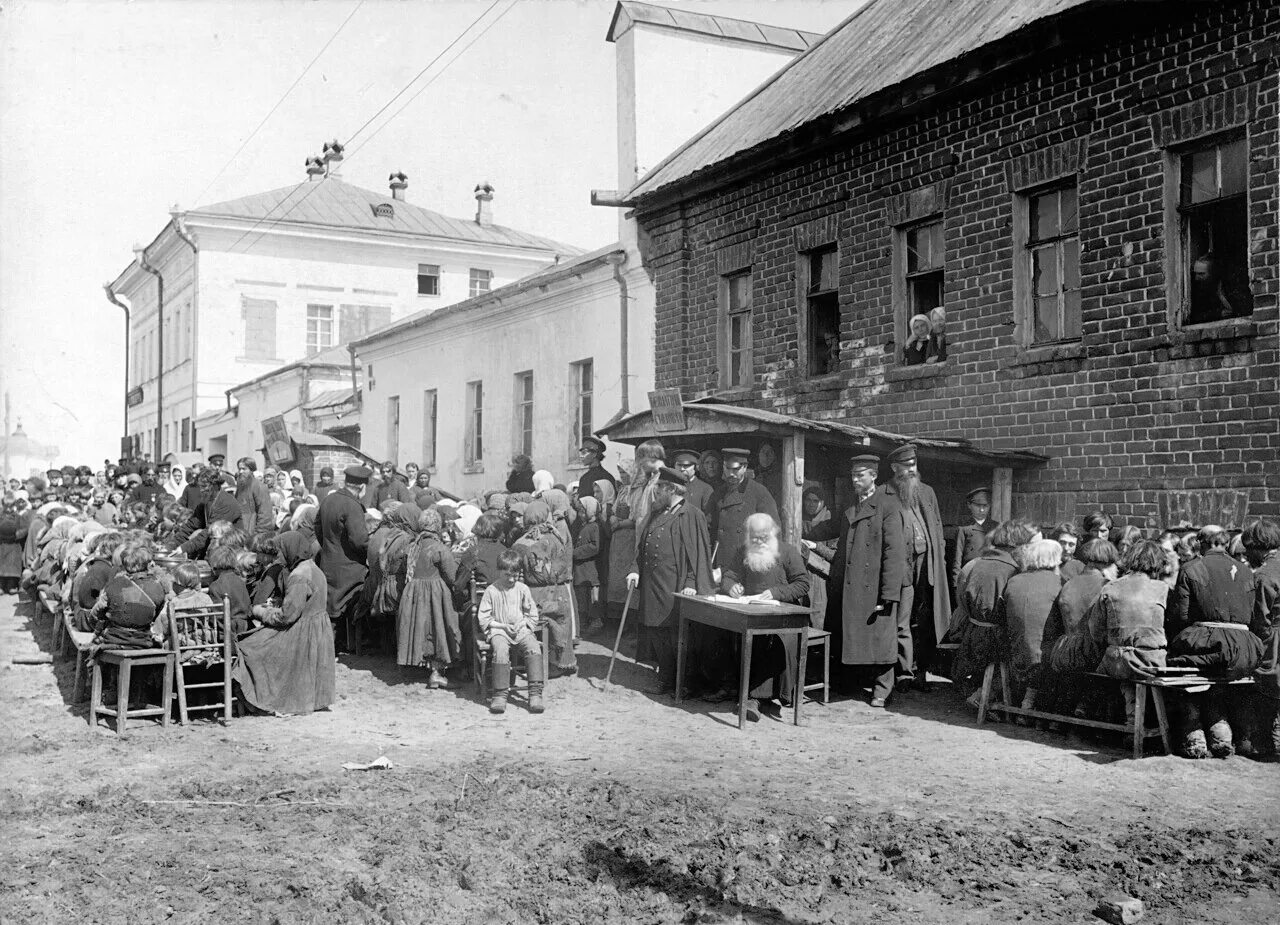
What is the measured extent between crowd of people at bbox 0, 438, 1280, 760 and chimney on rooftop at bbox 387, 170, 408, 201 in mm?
33526

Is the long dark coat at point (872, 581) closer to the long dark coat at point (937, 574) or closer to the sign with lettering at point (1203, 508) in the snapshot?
the long dark coat at point (937, 574)

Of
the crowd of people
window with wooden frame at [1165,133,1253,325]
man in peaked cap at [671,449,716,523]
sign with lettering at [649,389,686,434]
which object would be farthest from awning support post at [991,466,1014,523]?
sign with lettering at [649,389,686,434]

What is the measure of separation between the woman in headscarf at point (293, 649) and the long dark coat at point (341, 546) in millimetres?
1824

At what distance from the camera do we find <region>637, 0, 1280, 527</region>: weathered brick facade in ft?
31.1

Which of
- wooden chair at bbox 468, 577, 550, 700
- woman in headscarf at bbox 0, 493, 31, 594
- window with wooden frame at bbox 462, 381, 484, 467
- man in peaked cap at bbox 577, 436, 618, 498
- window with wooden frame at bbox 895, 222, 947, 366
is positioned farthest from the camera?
window with wooden frame at bbox 462, 381, 484, 467

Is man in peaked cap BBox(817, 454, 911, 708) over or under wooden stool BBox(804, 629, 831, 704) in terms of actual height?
over

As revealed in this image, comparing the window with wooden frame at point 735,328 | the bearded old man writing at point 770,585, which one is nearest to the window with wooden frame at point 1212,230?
the bearded old man writing at point 770,585

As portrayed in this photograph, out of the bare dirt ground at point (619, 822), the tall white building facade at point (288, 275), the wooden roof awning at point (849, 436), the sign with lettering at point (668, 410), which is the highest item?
the tall white building facade at point (288, 275)

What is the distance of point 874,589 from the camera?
928cm

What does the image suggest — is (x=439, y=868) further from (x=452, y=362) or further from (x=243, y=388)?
(x=243, y=388)

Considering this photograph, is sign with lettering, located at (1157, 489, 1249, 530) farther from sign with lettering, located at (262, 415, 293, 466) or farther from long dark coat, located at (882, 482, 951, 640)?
sign with lettering, located at (262, 415, 293, 466)

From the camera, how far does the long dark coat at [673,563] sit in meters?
9.78

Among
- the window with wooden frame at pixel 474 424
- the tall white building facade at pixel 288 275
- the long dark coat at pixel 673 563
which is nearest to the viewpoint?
the long dark coat at pixel 673 563

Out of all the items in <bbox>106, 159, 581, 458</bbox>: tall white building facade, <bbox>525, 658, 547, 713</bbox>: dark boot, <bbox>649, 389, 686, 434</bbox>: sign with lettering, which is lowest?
<bbox>525, 658, 547, 713</bbox>: dark boot
